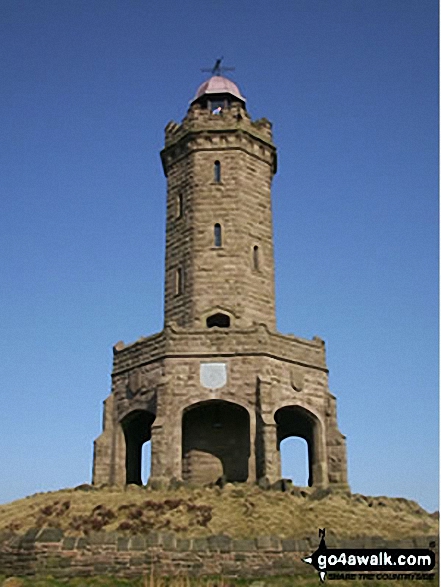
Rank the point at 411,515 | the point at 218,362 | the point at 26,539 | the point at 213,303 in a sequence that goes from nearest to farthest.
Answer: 1. the point at 26,539
2. the point at 411,515
3. the point at 218,362
4. the point at 213,303

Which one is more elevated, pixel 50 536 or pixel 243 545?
pixel 50 536

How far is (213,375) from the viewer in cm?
3206

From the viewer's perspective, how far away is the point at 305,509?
25.2m

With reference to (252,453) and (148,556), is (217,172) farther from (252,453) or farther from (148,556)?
(148,556)

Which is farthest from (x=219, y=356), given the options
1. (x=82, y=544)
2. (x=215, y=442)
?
(x=82, y=544)

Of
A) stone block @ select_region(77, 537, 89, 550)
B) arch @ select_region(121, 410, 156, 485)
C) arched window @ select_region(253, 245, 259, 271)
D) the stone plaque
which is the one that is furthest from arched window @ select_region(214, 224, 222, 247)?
stone block @ select_region(77, 537, 89, 550)

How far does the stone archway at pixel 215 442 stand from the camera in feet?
106

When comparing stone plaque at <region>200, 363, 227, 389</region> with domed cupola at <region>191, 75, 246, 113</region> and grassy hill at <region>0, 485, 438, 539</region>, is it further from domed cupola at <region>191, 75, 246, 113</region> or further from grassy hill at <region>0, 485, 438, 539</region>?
domed cupola at <region>191, 75, 246, 113</region>

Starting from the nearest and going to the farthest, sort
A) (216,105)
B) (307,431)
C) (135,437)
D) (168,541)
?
(168,541) → (307,431) → (135,437) → (216,105)

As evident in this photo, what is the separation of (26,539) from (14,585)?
1.64 metres

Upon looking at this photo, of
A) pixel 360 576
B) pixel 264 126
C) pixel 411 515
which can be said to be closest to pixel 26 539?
pixel 360 576

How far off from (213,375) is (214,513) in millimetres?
8690

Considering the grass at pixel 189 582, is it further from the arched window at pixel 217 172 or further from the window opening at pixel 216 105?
the window opening at pixel 216 105

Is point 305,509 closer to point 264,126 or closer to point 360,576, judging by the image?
point 360,576
